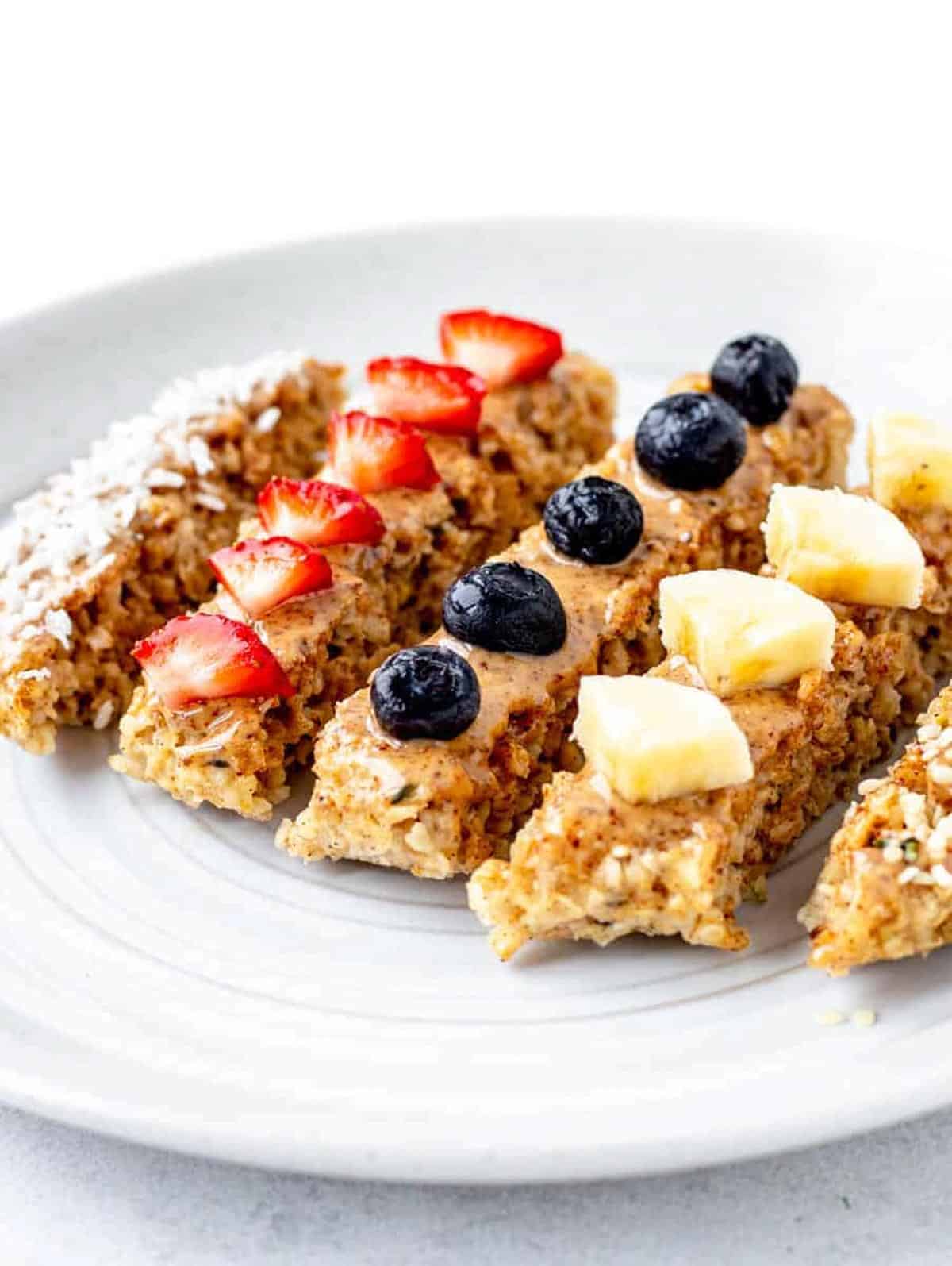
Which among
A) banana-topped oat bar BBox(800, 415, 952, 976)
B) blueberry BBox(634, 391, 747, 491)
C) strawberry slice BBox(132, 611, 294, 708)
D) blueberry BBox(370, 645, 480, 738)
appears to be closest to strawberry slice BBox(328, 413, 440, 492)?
blueberry BBox(634, 391, 747, 491)

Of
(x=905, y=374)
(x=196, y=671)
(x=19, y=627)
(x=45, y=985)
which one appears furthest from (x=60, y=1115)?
(x=905, y=374)

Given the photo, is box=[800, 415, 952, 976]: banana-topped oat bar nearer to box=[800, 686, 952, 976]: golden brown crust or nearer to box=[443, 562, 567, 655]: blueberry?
box=[800, 686, 952, 976]: golden brown crust

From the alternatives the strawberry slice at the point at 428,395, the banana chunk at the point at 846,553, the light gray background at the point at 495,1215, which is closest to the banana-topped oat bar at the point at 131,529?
the strawberry slice at the point at 428,395

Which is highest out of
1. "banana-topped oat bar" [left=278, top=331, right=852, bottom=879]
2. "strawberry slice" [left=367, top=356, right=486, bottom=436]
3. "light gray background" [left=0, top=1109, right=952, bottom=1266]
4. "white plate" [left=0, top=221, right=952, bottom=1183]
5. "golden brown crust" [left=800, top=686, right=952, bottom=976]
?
"strawberry slice" [left=367, top=356, right=486, bottom=436]

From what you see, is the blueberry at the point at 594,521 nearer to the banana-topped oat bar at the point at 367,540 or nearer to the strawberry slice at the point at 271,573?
the banana-topped oat bar at the point at 367,540

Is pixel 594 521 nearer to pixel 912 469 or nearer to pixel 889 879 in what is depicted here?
→ pixel 912 469

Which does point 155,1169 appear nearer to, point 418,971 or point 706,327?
point 418,971
